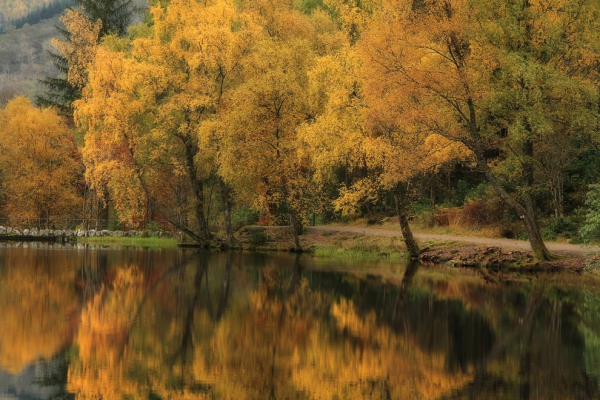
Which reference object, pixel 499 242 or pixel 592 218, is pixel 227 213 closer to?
pixel 499 242

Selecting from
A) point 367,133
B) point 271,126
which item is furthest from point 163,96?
point 367,133

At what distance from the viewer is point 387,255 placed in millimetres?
34125

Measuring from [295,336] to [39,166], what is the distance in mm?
47115

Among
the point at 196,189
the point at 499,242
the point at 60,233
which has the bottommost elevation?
the point at 499,242

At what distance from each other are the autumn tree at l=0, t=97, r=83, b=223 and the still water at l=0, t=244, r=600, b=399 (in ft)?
104

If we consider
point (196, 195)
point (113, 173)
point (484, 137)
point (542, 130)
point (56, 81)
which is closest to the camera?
point (542, 130)

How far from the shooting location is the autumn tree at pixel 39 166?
56500mm

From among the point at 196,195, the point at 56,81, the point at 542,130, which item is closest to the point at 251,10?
the point at 196,195

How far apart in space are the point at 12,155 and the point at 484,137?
4061 centimetres

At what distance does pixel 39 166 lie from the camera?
57.2 m

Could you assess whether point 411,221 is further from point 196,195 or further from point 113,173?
point 113,173

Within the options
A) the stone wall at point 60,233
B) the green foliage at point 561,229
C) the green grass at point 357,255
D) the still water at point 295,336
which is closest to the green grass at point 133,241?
the stone wall at point 60,233

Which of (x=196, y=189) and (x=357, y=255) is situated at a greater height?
(x=196, y=189)

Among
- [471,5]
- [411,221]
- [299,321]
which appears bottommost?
[299,321]
